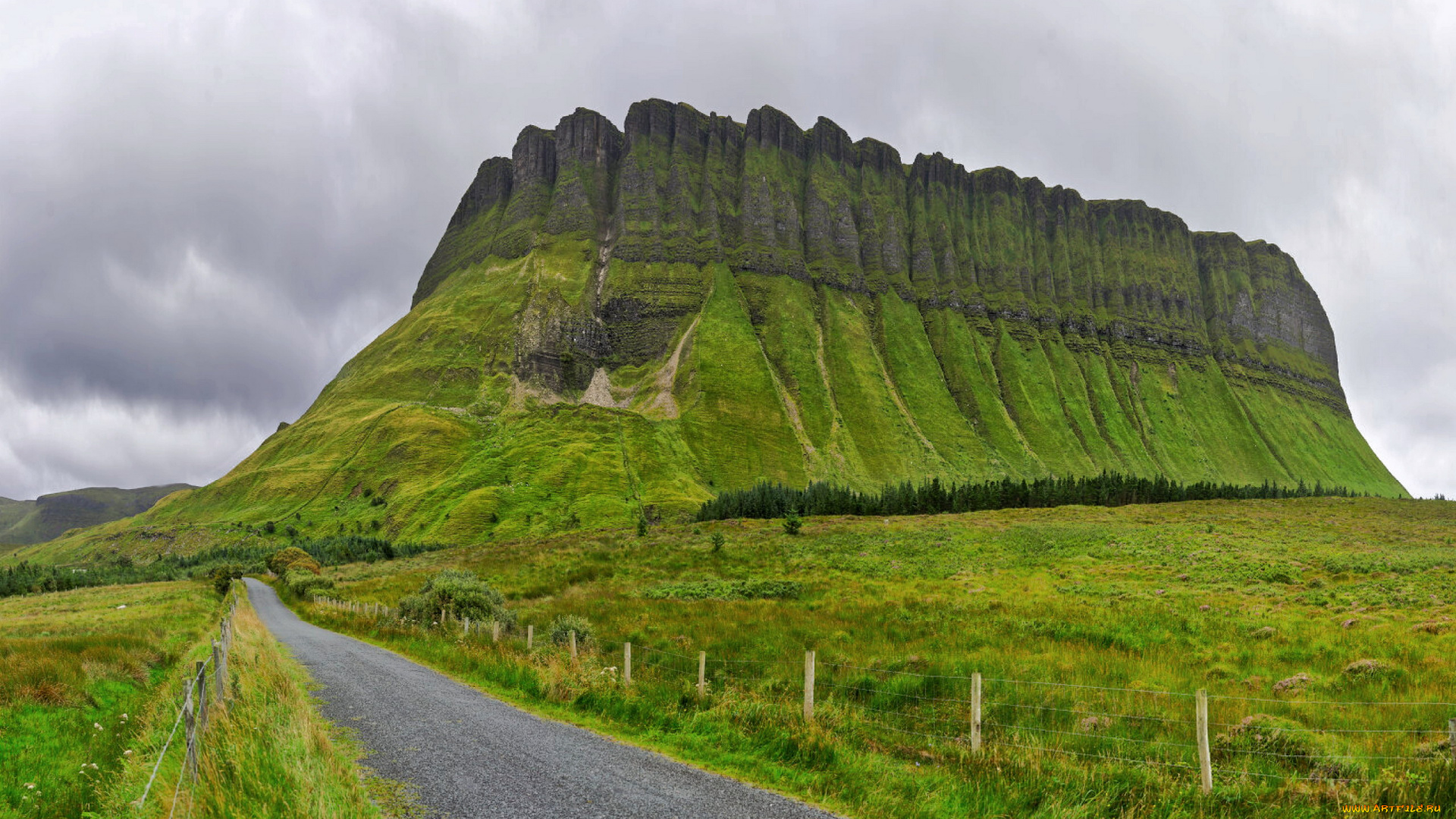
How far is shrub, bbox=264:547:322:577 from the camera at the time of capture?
79750mm

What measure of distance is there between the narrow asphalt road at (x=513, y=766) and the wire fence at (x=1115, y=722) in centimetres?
297

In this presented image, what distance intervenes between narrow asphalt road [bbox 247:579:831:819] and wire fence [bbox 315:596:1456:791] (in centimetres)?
297

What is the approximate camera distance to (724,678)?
1800 cm

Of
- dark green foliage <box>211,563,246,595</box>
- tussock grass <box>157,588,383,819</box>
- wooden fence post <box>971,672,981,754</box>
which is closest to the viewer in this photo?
tussock grass <box>157,588,383,819</box>

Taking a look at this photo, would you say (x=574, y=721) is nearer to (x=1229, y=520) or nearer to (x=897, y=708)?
(x=897, y=708)

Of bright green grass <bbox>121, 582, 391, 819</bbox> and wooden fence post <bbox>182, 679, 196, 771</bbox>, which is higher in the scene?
wooden fence post <bbox>182, 679, 196, 771</bbox>

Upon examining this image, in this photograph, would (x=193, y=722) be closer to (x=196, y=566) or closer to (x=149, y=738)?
(x=149, y=738)

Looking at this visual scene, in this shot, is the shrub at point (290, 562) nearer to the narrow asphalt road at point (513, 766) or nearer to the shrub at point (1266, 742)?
the narrow asphalt road at point (513, 766)

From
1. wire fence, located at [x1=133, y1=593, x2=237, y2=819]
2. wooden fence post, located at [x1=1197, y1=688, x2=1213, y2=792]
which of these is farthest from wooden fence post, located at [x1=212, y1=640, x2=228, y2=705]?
wooden fence post, located at [x1=1197, y1=688, x2=1213, y2=792]

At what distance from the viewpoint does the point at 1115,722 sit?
510 inches

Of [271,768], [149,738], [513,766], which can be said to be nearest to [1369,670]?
[513,766]

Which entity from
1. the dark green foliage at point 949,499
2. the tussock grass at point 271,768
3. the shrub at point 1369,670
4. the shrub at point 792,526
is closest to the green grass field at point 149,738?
the tussock grass at point 271,768

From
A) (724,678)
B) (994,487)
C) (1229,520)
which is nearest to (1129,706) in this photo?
(724,678)

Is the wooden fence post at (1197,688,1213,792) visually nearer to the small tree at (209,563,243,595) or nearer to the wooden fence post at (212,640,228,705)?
the wooden fence post at (212,640,228,705)
